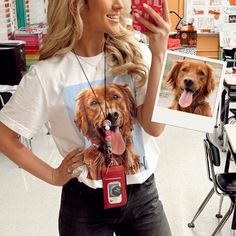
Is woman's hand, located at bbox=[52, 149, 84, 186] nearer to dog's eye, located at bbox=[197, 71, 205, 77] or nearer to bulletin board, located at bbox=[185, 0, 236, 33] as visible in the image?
dog's eye, located at bbox=[197, 71, 205, 77]

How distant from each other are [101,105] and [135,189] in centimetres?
29

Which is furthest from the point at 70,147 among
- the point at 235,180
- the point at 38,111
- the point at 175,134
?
the point at 175,134

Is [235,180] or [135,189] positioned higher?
[135,189]

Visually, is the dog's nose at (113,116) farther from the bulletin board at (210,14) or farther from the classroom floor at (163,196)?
the bulletin board at (210,14)

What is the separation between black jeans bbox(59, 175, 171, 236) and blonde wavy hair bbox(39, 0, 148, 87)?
36 centimetres

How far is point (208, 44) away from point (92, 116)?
6617mm

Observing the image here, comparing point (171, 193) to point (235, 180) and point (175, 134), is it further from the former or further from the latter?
point (175, 134)

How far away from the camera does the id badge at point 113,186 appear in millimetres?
1189

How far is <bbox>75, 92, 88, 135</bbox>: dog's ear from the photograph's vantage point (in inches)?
47.1

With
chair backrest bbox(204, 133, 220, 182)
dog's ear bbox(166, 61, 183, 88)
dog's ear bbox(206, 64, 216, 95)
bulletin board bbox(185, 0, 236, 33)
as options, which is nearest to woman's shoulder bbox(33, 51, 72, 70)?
dog's ear bbox(166, 61, 183, 88)

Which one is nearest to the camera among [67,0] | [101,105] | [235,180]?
[67,0]

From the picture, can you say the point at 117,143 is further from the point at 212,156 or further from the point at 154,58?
the point at 212,156

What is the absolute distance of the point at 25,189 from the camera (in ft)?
10.8

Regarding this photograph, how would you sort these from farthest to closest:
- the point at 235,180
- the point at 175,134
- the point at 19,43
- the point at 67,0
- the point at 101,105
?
the point at 19,43 → the point at 175,134 → the point at 235,180 → the point at 101,105 → the point at 67,0
